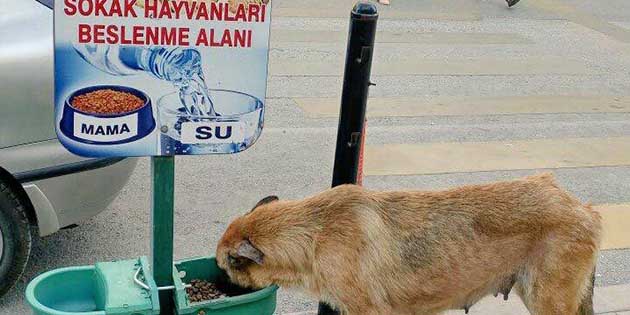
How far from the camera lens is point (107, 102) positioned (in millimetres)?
3498

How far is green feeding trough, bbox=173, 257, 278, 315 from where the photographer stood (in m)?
3.86

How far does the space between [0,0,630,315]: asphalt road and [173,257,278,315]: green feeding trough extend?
118 centimetres

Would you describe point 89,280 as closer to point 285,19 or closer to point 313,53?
point 313,53

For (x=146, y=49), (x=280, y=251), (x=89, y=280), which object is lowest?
(x=89, y=280)

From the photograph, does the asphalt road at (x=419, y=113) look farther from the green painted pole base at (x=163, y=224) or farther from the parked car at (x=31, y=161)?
the green painted pole base at (x=163, y=224)

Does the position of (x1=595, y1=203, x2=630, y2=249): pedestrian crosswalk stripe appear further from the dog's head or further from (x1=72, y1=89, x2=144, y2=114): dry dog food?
(x1=72, y1=89, x2=144, y2=114): dry dog food

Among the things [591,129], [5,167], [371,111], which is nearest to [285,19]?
[371,111]

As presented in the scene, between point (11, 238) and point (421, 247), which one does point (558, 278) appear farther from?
point (11, 238)

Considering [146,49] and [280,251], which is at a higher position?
[146,49]

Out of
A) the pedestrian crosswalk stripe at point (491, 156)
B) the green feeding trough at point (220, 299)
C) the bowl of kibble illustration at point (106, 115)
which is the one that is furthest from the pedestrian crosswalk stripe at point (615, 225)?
the bowl of kibble illustration at point (106, 115)

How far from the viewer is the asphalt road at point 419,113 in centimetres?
627

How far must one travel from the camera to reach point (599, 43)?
511 inches

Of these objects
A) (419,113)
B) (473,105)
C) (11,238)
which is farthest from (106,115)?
(473,105)

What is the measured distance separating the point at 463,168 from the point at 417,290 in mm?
3733
